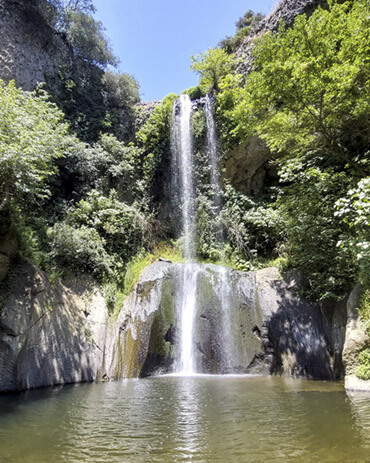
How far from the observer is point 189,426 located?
12.8 feet

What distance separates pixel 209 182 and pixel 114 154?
538 centimetres

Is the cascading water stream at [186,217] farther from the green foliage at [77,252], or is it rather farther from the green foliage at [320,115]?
the green foliage at [320,115]

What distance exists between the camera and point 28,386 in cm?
709

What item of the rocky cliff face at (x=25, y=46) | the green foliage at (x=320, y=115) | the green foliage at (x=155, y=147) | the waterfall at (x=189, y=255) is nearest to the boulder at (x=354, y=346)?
the green foliage at (x=320, y=115)

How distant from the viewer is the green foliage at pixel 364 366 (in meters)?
5.82

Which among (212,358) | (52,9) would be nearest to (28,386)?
(212,358)

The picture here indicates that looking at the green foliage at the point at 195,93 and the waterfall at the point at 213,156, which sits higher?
the green foliage at the point at 195,93

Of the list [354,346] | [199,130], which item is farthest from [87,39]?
[354,346]

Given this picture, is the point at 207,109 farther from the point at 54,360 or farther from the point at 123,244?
the point at 54,360

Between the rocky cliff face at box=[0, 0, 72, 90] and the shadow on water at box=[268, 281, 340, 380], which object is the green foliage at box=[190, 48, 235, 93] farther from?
the shadow on water at box=[268, 281, 340, 380]

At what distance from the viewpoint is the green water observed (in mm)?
3000

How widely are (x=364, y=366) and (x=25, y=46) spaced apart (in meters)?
20.2

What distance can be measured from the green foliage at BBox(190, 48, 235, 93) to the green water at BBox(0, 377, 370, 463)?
1492 cm

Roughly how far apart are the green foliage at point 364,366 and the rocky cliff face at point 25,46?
18168mm
